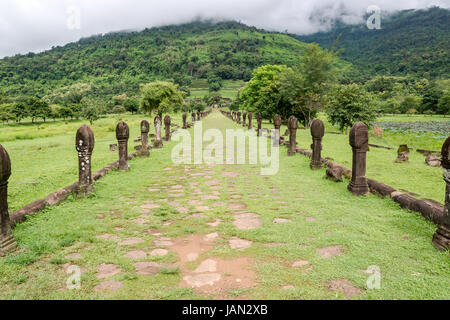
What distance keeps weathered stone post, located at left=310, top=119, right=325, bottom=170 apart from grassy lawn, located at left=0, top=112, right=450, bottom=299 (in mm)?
2535

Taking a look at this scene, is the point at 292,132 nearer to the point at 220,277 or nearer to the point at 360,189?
the point at 360,189

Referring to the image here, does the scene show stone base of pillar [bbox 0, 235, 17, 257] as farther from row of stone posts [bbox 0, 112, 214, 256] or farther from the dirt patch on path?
the dirt patch on path

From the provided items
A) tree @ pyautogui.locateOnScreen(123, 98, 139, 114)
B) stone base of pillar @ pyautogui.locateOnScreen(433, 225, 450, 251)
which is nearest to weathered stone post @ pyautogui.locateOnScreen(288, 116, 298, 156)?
stone base of pillar @ pyautogui.locateOnScreen(433, 225, 450, 251)

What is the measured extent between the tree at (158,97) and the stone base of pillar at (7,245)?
38336mm

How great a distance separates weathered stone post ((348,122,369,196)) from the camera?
20.5ft

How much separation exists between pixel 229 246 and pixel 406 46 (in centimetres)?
16020

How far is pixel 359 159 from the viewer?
632cm

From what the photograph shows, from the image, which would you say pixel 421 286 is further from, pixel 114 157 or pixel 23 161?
pixel 23 161

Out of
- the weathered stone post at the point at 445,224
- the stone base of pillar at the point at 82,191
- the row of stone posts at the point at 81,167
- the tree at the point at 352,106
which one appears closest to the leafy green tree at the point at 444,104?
the tree at the point at 352,106

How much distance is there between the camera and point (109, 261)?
135 inches

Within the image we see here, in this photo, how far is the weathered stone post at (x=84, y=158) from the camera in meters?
6.25

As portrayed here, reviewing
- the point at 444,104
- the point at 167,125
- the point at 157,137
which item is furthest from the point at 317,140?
the point at 444,104

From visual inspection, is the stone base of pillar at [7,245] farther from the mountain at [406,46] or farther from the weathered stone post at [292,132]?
the mountain at [406,46]

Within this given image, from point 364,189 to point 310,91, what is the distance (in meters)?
22.9
